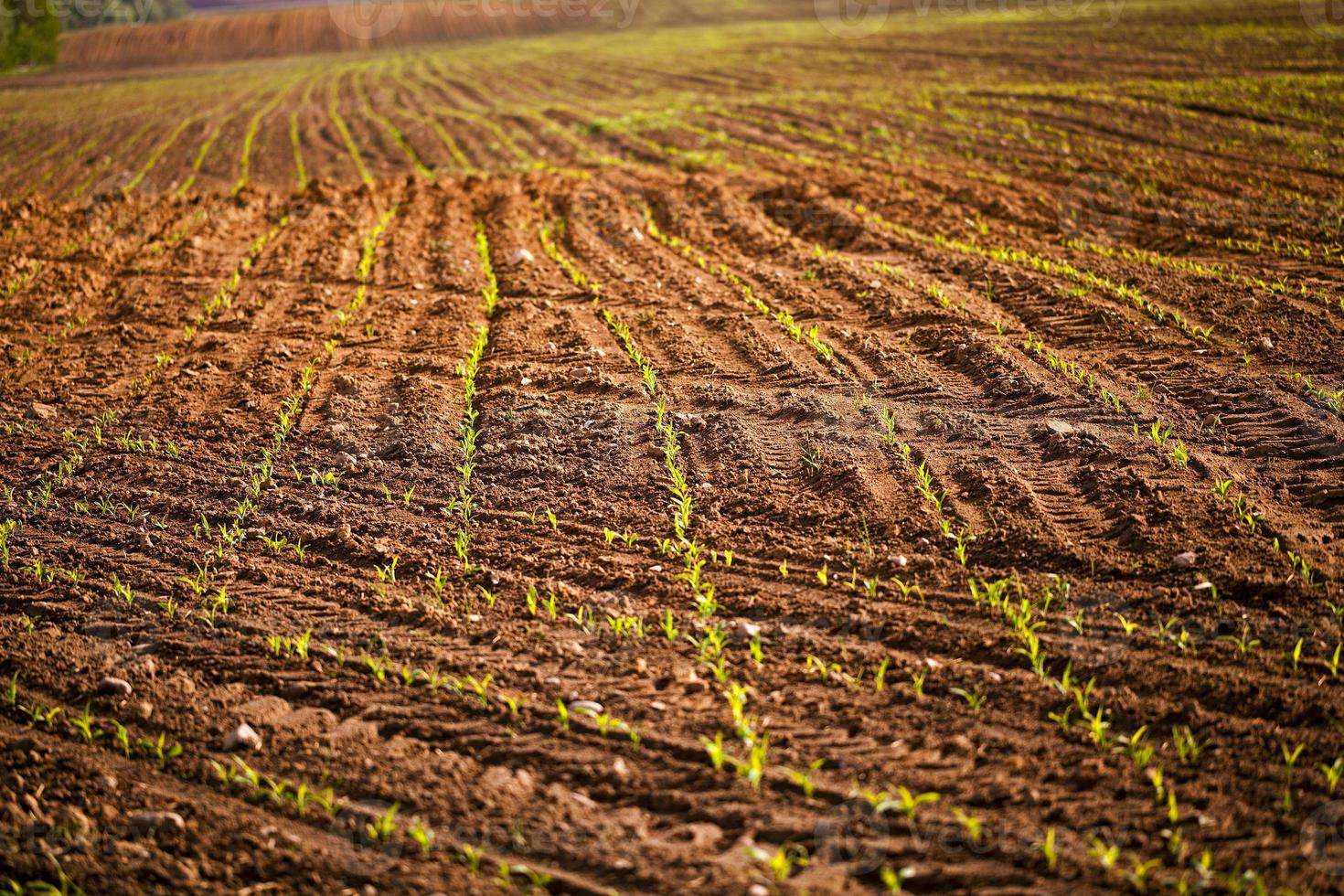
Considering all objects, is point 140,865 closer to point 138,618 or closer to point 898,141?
point 138,618

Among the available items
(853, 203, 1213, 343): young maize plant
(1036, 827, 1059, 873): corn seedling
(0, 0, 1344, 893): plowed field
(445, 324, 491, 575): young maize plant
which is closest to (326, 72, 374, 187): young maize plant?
(0, 0, 1344, 893): plowed field

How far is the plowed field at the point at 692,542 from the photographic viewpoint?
10.9 feet

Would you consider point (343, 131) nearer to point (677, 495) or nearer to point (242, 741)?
point (677, 495)

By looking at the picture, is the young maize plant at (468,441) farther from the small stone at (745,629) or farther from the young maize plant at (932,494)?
the young maize plant at (932,494)

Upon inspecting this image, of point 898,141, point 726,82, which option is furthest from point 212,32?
point 898,141

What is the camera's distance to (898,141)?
15039 millimetres

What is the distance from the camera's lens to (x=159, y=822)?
3.40 metres

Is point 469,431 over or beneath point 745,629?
over

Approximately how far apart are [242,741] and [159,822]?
43cm

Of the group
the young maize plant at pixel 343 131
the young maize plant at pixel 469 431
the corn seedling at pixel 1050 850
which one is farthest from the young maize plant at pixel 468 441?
the young maize plant at pixel 343 131

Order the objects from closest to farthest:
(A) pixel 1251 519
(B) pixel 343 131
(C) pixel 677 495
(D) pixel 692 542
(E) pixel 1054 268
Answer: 1. (A) pixel 1251 519
2. (D) pixel 692 542
3. (C) pixel 677 495
4. (E) pixel 1054 268
5. (B) pixel 343 131

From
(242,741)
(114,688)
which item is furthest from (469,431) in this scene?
(242,741)

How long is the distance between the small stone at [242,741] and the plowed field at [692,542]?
0.05ft

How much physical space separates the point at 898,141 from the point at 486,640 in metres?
13.0
